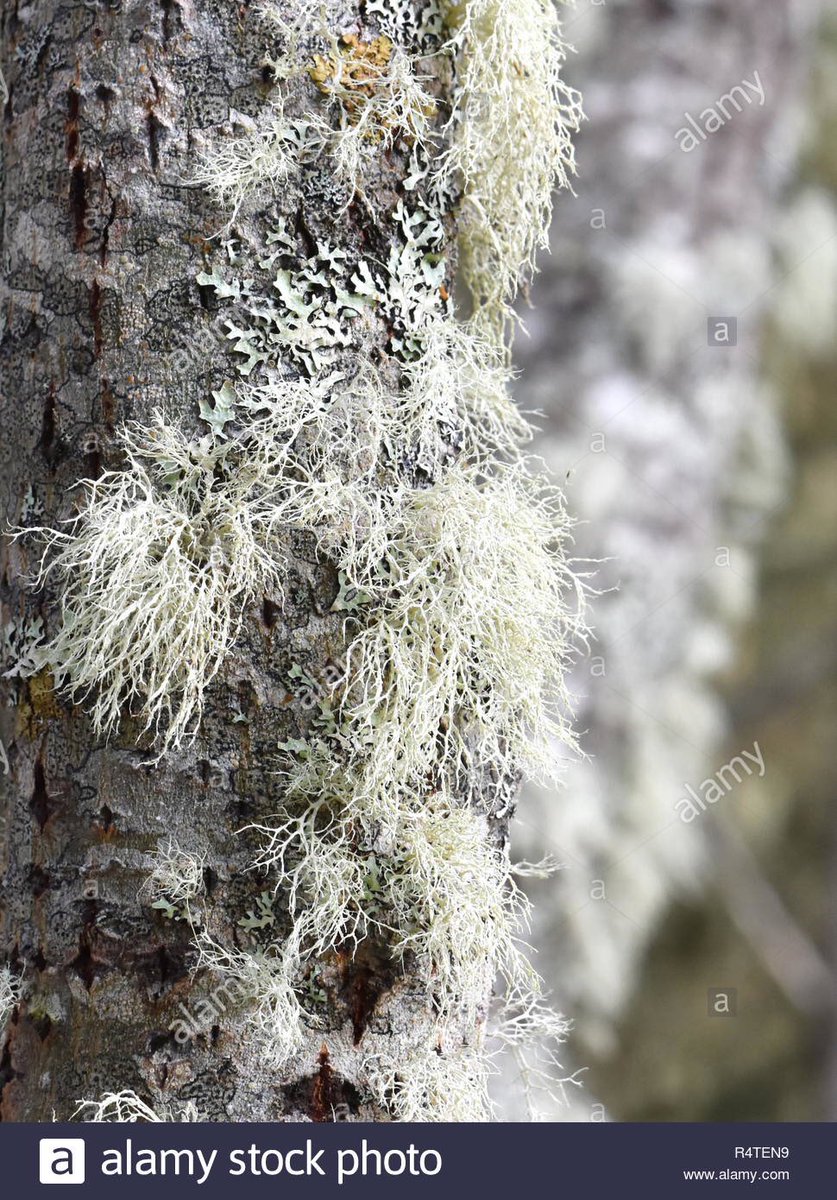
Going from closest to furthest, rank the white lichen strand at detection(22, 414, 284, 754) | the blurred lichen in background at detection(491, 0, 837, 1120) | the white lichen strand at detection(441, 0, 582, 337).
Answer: the white lichen strand at detection(22, 414, 284, 754)
the white lichen strand at detection(441, 0, 582, 337)
the blurred lichen in background at detection(491, 0, 837, 1120)

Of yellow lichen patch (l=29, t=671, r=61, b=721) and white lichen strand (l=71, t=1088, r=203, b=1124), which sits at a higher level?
yellow lichen patch (l=29, t=671, r=61, b=721)

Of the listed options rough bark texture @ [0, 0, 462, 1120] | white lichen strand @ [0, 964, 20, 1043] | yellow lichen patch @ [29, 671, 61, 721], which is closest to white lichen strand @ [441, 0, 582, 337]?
rough bark texture @ [0, 0, 462, 1120]

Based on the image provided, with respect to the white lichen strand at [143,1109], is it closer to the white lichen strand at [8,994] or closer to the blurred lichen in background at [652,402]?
the white lichen strand at [8,994]

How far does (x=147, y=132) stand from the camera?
82 centimetres

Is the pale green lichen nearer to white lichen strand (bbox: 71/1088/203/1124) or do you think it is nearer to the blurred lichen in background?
white lichen strand (bbox: 71/1088/203/1124)

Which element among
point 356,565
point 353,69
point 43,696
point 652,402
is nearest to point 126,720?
point 43,696

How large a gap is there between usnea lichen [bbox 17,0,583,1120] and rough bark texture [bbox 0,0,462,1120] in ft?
0.05

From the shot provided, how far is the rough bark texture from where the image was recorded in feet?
2.65

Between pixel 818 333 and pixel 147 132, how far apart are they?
220 centimetres

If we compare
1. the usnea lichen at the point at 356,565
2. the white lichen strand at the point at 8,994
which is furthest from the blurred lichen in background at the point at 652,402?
the white lichen strand at the point at 8,994

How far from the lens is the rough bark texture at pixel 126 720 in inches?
31.8

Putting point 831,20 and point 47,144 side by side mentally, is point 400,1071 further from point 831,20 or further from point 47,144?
point 831,20

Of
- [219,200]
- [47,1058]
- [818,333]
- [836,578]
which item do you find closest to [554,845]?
[47,1058]

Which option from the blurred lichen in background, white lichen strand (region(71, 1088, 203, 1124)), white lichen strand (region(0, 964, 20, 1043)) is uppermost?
the blurred lichen in background
